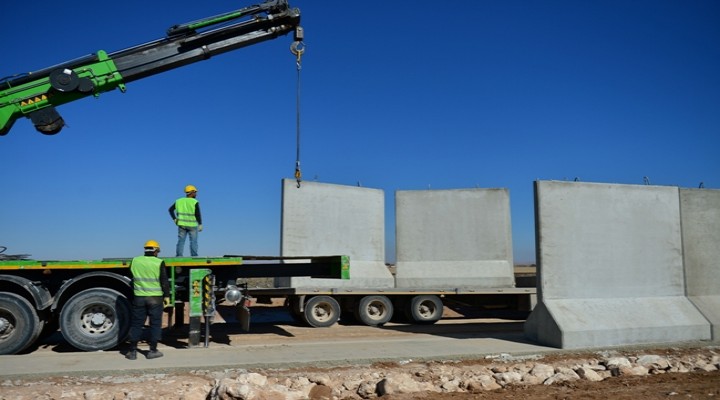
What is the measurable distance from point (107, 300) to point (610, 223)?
8.58m

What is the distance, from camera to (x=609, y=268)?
997 centimetres

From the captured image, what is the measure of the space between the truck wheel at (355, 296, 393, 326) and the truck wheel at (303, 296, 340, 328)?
0.58m

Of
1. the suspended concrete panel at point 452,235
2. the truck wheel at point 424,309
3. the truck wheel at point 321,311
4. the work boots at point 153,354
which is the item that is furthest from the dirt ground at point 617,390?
the suspended concrete panel at point 452,235

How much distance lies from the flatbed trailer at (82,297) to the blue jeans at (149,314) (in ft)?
1.75

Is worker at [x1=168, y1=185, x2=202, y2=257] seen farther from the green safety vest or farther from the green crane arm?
the green crane arm

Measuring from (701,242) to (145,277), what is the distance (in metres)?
9.81

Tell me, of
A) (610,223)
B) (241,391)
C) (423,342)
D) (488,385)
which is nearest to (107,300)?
(241,391)

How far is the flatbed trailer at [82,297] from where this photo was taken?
8695 mm

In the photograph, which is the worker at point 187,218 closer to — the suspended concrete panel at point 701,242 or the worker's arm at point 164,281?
the worker's arm at point 164,281

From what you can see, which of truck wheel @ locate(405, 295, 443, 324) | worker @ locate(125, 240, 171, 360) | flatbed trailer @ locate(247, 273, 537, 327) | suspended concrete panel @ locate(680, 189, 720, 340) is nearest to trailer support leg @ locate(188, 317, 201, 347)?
worker @ locate(125, 240, 171, 360)

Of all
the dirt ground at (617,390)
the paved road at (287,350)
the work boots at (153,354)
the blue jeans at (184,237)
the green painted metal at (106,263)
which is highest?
the blue jeans at (184,237)

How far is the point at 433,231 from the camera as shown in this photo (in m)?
15.4

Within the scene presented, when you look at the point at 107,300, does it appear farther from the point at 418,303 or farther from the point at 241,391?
the point at 418,303

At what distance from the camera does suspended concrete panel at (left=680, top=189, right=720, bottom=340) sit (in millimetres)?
10477
